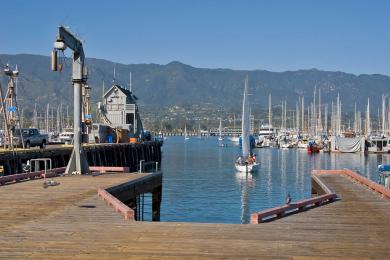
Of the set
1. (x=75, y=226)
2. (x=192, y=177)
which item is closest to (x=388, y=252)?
(x=75, y=226)

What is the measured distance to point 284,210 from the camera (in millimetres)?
19859

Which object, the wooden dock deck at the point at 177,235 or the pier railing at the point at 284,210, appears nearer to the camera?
the wooden dock deck at the point at 177,235

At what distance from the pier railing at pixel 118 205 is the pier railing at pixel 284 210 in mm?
4037

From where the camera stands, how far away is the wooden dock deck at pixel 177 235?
1386 cm

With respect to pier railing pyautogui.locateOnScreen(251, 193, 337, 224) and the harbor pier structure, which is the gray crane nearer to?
the harbor pier structure

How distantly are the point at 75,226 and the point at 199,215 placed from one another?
2606 centimetres

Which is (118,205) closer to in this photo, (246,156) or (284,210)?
(284,210)

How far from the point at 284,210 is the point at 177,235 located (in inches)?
207

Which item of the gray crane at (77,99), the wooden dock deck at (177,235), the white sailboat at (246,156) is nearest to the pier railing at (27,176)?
the gray crane at (77,99)

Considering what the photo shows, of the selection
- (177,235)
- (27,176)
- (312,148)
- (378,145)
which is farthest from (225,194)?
(378,145)

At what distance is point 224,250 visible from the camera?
1422 cm

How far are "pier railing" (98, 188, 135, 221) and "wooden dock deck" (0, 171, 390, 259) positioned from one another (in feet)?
0.88

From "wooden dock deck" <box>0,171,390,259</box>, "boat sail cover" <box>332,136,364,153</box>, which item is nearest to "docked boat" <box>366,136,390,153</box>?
"boat sail cover" <box>332,136,364,153</box>

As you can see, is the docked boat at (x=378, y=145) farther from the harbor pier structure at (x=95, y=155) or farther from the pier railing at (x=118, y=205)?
the pier railing at (x=118, y=205)
